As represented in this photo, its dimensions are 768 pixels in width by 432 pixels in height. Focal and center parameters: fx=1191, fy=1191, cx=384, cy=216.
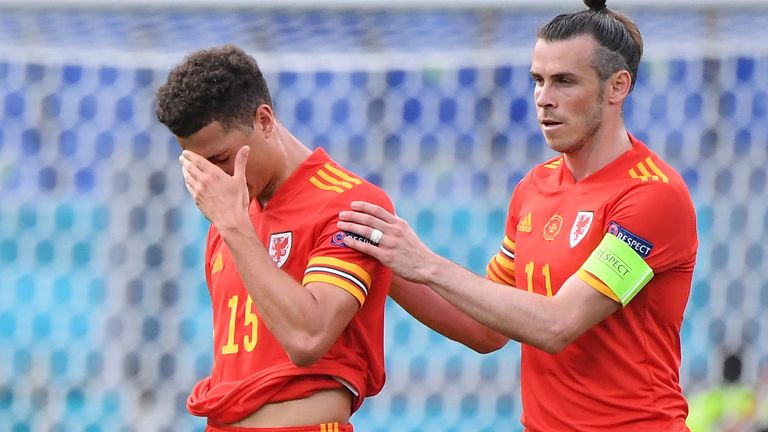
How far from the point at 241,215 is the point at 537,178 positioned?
91cm

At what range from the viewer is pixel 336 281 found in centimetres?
282

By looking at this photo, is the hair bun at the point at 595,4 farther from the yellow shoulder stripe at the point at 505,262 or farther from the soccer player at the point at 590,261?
the yellow shoulder stripe at the point at 505,262

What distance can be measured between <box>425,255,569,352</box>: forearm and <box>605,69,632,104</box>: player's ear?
0.56 metres

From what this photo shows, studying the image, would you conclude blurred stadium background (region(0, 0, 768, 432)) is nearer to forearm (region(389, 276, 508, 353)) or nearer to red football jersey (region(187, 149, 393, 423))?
forearm (region(389, 276, 508, 353))

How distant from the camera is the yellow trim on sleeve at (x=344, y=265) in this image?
2.84 metres

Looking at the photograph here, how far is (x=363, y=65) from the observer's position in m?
4.79

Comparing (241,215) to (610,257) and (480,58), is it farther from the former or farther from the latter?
(480,58)

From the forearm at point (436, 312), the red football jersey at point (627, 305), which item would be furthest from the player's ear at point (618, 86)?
the forearm at point (436, 312)

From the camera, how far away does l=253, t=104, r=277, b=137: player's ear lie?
296cm

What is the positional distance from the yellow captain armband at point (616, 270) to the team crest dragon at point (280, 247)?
72 cm

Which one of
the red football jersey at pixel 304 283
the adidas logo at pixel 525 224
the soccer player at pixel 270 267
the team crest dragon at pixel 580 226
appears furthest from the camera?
the adidas logo at pixel 525 224

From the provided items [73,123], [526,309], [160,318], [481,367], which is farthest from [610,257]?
[73,123]

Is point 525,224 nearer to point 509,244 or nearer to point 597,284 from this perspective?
point 509,244

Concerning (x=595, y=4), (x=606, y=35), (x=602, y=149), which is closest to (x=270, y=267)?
(x=602, y=149)
